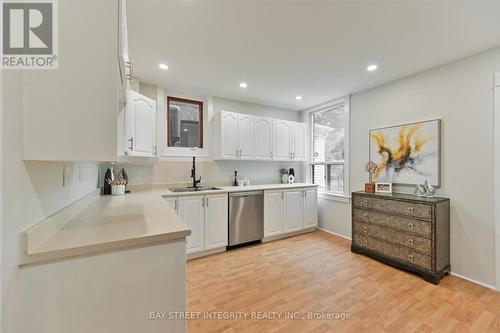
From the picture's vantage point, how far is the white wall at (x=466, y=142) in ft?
7.01

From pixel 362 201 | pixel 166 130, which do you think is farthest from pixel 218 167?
pixel 362 201

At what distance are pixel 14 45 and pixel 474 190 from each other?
3.69 m

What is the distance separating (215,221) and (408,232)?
2.43 m

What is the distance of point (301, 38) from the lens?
197 cm

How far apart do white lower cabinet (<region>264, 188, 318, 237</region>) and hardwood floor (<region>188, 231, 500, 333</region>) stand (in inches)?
26.5

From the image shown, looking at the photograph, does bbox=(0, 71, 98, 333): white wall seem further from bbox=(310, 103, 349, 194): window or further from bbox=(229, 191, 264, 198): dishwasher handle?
bbox=(310, 103, 349, 194): window

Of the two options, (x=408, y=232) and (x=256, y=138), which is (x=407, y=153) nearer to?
(x=408, y=232)

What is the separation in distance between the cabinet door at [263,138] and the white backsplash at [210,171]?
35 centimetres

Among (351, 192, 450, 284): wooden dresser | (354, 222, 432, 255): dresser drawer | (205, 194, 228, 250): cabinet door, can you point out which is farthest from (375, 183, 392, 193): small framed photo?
(205, 194, 228, 250): cabinet door

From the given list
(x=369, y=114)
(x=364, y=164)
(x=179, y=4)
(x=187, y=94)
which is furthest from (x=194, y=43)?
(x=364, y=164)

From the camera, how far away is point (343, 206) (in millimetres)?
3631

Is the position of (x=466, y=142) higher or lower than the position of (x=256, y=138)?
lower

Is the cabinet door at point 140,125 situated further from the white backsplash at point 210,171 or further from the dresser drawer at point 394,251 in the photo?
the dresser drawer at point 394,251

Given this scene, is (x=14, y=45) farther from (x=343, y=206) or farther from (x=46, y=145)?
(x=343, y=206)
